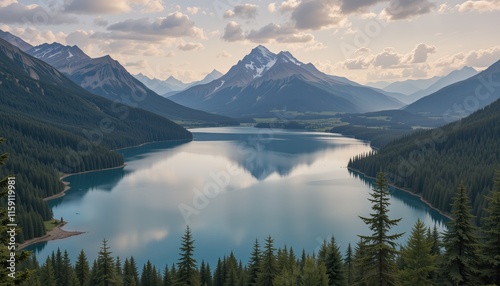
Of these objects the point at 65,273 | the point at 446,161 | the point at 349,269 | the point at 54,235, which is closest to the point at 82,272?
the point at 65,273

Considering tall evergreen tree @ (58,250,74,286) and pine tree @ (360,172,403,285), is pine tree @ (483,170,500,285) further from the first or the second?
tall evergreen tree @ (58,250,74,286)

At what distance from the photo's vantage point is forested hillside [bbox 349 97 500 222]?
11244cm

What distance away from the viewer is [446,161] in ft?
460

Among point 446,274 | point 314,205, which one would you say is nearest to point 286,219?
point 314,205

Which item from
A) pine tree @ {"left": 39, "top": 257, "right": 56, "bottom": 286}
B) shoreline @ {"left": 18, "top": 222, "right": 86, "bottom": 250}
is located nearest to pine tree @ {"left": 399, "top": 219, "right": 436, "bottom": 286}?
pine tree @ {"left": 39, "top": 257, "right": 56, "bottom": 286}

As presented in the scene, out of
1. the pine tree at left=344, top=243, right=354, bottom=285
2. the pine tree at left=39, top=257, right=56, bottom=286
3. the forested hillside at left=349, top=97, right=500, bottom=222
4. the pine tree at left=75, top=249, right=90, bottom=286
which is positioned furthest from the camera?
the forested hillside at left=349, top=97, right=500, bottom=222

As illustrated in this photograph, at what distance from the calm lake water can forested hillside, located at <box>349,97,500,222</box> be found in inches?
278

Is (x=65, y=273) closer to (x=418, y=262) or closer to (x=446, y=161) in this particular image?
(x=418, y=262)

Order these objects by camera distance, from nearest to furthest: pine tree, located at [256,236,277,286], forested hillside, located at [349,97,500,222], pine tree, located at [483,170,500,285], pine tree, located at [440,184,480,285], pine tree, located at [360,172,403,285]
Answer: pine tree, located at [360,172,403,285], pine tree, located at [483,170,500,285], pine tree, located at [440,184,480,285], pine tree, located at [256,236,277,286], forested hillside, located at [349,97,500,222]

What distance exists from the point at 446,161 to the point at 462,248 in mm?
124440

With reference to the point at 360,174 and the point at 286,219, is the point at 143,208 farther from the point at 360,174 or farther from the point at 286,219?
the point at 360,174

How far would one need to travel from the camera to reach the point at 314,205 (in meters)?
117

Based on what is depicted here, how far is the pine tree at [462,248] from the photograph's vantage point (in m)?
26.7

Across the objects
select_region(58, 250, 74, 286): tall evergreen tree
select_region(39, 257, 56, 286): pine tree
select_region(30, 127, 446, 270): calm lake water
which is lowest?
select_region(30, 127, 446, 270): calm lake water
